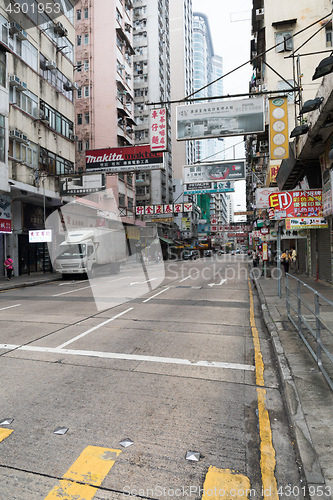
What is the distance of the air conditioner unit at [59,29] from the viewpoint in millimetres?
27034

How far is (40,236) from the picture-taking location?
24.9m

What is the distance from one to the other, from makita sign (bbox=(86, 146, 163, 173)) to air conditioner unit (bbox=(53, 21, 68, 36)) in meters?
11.6

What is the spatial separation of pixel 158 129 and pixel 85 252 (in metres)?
11.5

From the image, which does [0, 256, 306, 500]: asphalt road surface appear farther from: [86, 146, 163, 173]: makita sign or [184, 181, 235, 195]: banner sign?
[184, 181, 235, 195]: banner sign

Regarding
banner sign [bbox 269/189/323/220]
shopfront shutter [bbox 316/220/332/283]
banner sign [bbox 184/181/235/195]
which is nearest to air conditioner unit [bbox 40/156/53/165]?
banner sign [bbox 184/181/235/195]

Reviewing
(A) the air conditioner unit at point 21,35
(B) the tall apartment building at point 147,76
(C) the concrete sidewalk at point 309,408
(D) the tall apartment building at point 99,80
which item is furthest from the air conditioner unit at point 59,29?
(B) the tall apartment building at point 147,76

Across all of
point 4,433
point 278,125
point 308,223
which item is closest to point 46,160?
point 278,125

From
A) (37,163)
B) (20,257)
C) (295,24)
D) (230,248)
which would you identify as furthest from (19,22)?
(230,248)

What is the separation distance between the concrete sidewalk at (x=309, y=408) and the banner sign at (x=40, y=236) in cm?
2089

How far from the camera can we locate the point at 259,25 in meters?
34.8

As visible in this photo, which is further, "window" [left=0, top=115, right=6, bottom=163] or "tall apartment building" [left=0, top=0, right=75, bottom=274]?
"tall apartment building" [left=0, top=0, right=75, bottom=274]

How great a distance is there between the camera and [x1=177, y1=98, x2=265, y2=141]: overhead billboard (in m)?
11.2

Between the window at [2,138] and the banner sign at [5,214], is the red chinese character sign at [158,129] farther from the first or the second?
the banner sign at [5,214]

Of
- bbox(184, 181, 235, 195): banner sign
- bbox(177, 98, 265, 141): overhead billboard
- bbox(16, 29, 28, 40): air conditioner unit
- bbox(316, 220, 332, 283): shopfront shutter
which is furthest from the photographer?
bbox(184, 181, 235, 195): banner sign
